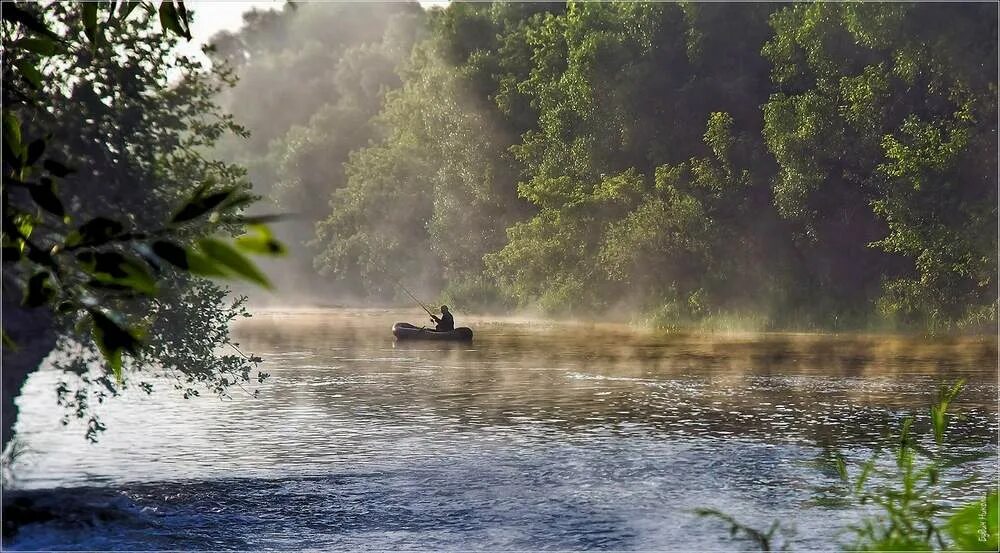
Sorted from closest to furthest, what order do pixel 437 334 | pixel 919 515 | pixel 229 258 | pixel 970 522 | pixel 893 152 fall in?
pixel 229 258 → pixel 970 522 → pixel 919 515 → pixel 437 334 → pixel 893 152

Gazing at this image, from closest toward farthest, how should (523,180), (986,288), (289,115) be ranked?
(986,288) → (523,180) → (289,115)

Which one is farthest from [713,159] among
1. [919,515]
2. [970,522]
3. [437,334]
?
[970,522]

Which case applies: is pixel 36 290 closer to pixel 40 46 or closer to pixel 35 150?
pixel 35 150

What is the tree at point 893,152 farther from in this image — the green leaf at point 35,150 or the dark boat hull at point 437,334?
the green leaf at point 35,150

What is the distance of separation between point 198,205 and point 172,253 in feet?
0.30

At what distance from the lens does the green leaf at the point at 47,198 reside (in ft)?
6.91

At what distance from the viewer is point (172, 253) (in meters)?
1.86

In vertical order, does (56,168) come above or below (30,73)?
below

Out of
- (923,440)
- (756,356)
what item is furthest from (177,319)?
(756,356)

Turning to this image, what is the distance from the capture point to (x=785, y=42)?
4106 cm

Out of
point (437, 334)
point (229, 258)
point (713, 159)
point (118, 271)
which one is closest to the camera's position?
point (229, 258)

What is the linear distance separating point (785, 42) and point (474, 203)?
19718 millimetres

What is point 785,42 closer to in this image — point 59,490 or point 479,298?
point 479,298

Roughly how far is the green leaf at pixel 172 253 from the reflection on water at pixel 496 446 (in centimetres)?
1050
